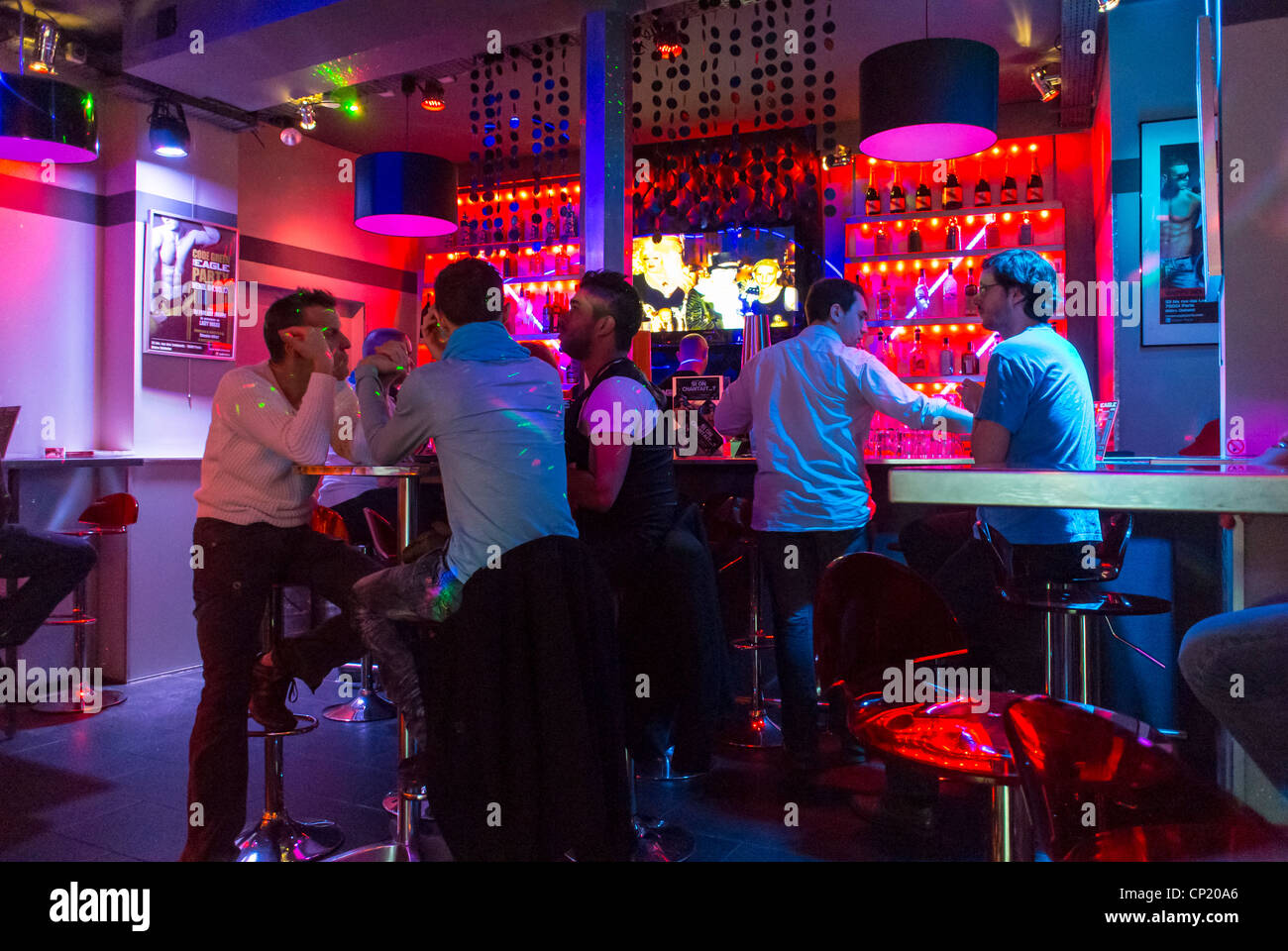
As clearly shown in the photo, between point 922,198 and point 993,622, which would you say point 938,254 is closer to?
point 922,198

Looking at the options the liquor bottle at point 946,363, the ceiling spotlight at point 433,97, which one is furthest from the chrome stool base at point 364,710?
the liquor bottle at point 946,363

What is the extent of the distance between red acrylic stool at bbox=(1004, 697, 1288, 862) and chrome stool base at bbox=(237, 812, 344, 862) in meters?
2.17

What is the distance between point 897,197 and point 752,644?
414cm

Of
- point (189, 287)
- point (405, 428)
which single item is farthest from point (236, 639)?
point (189, 287)

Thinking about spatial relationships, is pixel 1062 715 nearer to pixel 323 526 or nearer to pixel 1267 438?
pixel 1267 438

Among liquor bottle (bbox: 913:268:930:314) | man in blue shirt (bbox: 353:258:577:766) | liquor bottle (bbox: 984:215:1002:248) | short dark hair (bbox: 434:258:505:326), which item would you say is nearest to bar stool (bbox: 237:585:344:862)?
man in blue shirt (bbox: 353:258:577:766)

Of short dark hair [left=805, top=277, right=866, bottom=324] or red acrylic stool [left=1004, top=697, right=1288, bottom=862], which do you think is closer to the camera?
red acrylic stool [left=1004, top=697, right=1288, bottom=862]

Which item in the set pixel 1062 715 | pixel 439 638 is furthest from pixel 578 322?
pixel 1062 715

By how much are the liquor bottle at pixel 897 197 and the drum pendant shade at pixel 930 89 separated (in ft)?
7.99

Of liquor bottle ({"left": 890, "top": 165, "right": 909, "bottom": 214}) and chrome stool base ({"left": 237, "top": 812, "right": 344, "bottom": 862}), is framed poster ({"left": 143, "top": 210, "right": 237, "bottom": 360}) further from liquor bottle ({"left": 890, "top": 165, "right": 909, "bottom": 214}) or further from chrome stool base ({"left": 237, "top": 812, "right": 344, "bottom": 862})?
liquor bottle ({"left": 890, "top": 165, "right": 909, "bottom": 214})

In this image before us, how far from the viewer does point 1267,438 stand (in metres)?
2.38

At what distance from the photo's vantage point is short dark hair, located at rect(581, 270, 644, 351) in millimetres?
2578

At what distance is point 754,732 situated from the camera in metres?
3.71

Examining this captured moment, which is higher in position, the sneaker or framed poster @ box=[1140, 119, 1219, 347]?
framed poster @ box=[1140, 119, 1219, 347]
